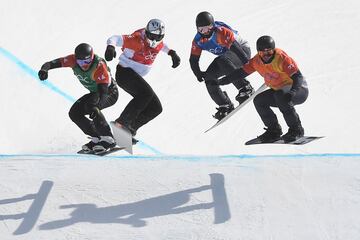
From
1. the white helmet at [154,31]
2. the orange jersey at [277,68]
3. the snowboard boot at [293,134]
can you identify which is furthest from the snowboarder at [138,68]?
the snowboard boot at [293,134]

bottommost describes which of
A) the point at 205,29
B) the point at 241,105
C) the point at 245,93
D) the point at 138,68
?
the point at 241,105

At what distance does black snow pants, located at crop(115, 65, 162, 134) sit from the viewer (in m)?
9.01

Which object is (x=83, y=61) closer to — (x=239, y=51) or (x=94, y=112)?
(x=94, y=112)

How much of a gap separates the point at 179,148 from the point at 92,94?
196 cm

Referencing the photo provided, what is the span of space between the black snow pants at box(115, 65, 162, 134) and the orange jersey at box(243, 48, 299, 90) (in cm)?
133

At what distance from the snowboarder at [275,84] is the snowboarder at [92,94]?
162 cm

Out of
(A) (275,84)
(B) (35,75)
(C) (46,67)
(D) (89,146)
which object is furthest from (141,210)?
(B) (35,75)

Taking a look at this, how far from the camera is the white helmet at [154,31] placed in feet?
28.8

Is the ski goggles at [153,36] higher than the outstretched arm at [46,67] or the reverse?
higher

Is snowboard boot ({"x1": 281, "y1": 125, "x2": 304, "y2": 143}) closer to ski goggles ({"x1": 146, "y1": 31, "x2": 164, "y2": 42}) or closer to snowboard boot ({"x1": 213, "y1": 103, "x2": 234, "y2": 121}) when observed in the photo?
snowboard boot ({"x1": 213, "y1": 103, "x2": 234, "y2": 121})

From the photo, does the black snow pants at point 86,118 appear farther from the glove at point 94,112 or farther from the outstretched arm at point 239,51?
the outstretched arm at point 239,51

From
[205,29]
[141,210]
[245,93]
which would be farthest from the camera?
[245,93]

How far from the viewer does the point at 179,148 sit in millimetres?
10078

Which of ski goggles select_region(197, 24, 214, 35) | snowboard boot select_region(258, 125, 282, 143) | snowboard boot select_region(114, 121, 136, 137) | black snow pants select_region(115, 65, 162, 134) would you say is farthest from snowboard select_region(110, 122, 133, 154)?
snowboard boot select_region(258, 125, 282, 143)
